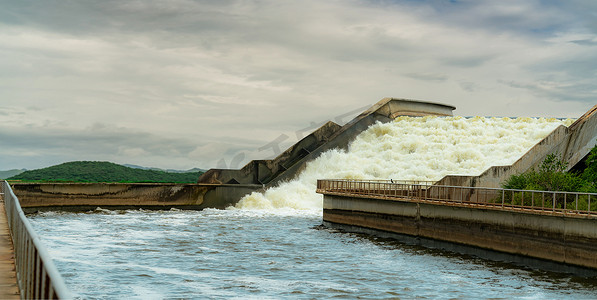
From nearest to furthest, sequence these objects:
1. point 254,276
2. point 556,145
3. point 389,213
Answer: point 254,276 < point 389,213 < point 556,145

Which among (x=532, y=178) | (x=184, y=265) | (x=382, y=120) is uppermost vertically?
(x=382, y=120)

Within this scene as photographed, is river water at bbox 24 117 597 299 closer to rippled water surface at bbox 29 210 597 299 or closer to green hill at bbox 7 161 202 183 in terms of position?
rippled water surface at bbox 29 210 597 299

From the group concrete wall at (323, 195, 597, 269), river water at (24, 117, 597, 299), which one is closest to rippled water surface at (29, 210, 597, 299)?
river water at (24, 117, 597, 299)

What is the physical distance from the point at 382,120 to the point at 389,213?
1039 inches

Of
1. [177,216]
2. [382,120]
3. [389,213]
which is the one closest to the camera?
[389,213]

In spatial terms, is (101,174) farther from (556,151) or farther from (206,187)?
(556,151)

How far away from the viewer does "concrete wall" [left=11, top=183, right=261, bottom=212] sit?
4297 centimetres

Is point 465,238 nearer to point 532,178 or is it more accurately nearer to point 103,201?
point 532,178

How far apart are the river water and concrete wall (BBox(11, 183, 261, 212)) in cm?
155

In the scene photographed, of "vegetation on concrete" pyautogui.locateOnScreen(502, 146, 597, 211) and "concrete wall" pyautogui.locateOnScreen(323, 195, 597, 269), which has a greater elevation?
"vegetation on concrete" pyautogui.locateOnScreen(502, 146, 597, 211)

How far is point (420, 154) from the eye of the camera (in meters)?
47.4

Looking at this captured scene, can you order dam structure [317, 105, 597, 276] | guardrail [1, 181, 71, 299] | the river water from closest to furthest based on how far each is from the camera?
guardrail [1, 181, 71, 299] < the river water < dam structure [317, 105, 597, 276]

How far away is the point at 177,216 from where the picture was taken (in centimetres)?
4150

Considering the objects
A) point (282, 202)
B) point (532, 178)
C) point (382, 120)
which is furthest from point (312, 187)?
point (532, 178)
